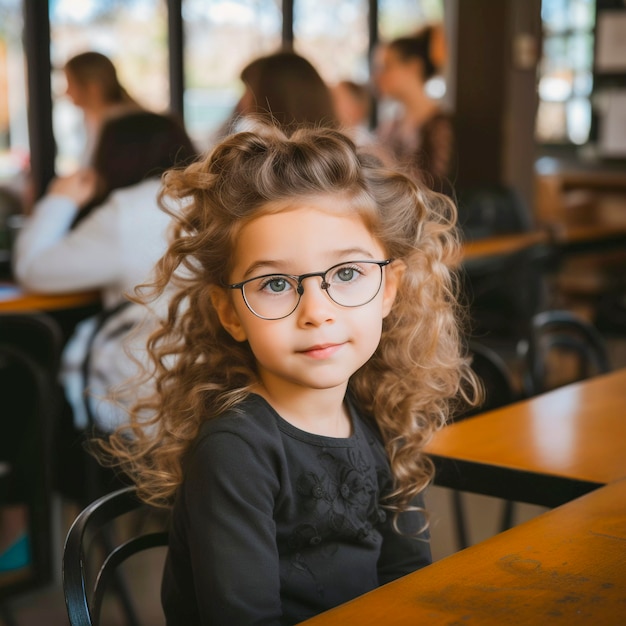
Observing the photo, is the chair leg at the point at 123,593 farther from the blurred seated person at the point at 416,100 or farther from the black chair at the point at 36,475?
the blurred seated person at the point at 416,100

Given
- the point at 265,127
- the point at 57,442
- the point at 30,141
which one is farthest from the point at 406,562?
the point at 30,141

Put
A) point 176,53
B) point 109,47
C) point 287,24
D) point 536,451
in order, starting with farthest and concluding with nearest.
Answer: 1. point 287,24
2. point 176,53
3. point 109,47
4. point 536,451

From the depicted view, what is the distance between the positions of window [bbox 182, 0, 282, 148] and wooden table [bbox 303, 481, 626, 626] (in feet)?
13.7

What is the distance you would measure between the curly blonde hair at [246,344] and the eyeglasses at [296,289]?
7cm

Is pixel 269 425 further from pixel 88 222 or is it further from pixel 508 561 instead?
pixel 88 222

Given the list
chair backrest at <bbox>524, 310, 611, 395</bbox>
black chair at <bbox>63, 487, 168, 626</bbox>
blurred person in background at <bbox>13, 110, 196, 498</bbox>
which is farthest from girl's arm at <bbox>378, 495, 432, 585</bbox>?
blurred person in background at <bbox>13, 110, 196, 498</bbox>

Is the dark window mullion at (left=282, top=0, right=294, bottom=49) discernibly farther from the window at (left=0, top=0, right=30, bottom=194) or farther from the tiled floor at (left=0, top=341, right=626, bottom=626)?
the tiled floor at (left=0, top=341, right=626, bottom=626)

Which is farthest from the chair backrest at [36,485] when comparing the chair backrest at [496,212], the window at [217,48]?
the window at [217,48]

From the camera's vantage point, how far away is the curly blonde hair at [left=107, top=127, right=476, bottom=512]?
1.24m

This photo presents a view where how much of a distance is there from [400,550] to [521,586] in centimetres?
38

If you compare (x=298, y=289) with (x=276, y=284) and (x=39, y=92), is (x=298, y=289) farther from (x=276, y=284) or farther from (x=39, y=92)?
(x=39, y=92)

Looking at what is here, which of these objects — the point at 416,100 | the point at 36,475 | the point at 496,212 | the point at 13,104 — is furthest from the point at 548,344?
the point at 13,104

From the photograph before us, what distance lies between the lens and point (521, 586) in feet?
3.33

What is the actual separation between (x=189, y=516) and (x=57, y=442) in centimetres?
182
